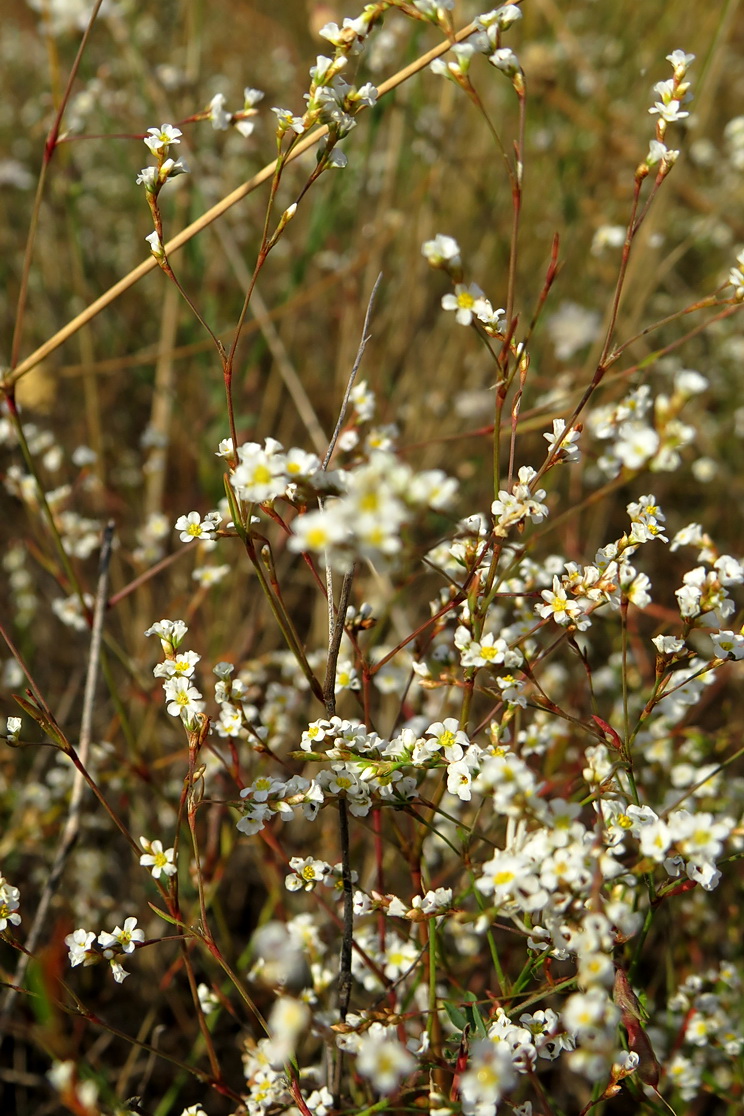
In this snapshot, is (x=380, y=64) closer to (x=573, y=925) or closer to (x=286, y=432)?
(x=286, y=432)

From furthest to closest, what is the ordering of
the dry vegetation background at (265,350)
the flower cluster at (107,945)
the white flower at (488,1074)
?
1. the dry vegetation background at (265,350)
2. the flower cluster at (107,945)
3. the white flower at (488,1074)

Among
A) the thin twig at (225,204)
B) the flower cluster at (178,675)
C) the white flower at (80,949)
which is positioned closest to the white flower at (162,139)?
the thin twig at (225,204)

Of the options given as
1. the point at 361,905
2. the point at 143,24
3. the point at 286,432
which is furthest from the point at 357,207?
the point at 361,905

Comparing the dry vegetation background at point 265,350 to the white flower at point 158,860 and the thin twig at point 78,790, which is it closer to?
the thin twig at point 78,790

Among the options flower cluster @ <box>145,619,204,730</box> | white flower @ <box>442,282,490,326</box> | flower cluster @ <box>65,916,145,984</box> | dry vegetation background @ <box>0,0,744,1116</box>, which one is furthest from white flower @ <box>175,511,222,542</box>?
dry vegetation background @ <box>0,0,744,1116</box>

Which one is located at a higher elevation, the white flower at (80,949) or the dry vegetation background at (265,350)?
the dry vegetation background at (265,350)

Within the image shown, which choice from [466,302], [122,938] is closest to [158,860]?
[122,938]

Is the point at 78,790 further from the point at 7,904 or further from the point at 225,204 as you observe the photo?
the point at 225,204

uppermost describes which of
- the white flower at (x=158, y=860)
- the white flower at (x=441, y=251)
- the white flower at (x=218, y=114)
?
the white flower at (x=218, y=114)
